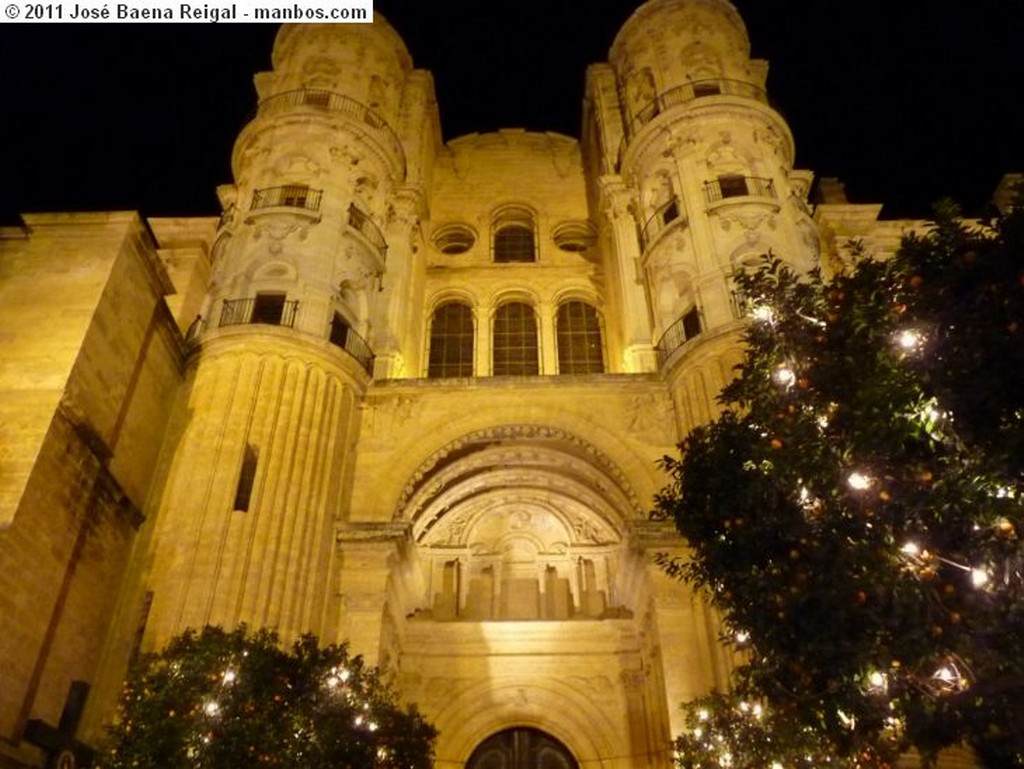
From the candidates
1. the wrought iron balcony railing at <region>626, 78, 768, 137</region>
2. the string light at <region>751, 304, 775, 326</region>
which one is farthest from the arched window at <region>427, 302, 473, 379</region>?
the string light at <region>751, 304, 775, 326</region>

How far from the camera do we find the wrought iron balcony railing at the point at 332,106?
19.9 meters

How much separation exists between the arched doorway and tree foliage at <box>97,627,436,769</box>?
6879mm

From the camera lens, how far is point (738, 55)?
2159 centimetres

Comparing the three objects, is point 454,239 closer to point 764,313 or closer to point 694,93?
point 694,93

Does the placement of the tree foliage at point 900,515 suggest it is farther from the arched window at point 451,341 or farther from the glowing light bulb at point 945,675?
the arched window at point 451,341

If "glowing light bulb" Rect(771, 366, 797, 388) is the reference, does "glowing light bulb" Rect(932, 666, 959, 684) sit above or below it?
below

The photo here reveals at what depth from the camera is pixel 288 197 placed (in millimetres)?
17953

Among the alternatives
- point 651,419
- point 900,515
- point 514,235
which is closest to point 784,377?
point 900,515

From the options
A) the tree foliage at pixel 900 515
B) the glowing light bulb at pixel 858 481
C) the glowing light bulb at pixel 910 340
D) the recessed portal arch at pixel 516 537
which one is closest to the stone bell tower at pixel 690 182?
the recessed portal arch at pixel 516 537

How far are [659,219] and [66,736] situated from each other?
49.1 ft

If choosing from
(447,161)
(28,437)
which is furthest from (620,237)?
(28,437)

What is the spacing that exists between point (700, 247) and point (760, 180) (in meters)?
2.52

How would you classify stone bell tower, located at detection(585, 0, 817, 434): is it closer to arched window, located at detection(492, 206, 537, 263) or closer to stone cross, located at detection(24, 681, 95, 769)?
arched window, located at detection(492, 206, 537, 263)

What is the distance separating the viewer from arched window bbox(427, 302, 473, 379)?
1948 cm
